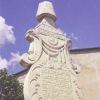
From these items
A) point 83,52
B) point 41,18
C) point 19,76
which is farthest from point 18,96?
point 41,18

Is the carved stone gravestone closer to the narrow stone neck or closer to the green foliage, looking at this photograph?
the narrow stone neck

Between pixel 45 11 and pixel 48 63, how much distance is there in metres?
1.66

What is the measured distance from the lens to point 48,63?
8281 mm

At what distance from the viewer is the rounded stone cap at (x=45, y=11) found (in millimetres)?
9047

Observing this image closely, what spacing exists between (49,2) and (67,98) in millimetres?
3087

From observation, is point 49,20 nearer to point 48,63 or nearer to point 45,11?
point 45,11

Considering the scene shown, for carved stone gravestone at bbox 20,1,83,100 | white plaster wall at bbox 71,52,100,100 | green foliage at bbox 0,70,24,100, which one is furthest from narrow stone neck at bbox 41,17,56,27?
green foliage at bbox 0,70,24,100

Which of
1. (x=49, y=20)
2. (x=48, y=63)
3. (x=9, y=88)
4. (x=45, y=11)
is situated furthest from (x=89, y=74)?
(x=48, y=63)

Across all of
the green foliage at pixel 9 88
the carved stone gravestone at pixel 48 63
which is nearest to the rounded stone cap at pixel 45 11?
the carved stone gravestone at pixel 48 63

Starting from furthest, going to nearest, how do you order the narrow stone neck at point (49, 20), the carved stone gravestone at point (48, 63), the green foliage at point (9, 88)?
the green foliage at point (9, 88) < the narrow stone neck at point (49, 20) < the carved stone gravestone at point (48, 63)

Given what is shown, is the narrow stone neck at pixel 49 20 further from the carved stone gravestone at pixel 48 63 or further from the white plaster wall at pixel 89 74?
the white plaster wall at pixel 89 74

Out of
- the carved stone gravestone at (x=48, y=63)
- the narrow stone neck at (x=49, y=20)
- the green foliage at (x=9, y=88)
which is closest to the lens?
→ the carved stone gravestone at (x=48, y=63)

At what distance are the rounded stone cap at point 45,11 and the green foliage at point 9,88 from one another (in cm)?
672

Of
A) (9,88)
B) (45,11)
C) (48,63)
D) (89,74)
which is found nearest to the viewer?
(48,63)
